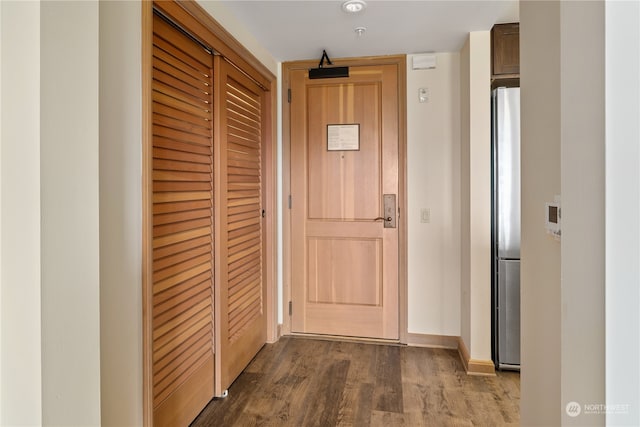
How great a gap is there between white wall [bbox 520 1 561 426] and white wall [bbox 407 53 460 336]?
1.48 metres

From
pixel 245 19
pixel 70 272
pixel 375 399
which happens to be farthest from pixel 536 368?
pixel 245 19

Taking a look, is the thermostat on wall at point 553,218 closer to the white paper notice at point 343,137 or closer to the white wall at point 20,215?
the white wall at point 20,215

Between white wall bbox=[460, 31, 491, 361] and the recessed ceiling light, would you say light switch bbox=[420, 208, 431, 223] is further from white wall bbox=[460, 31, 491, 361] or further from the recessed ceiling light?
the recessed ceiling light

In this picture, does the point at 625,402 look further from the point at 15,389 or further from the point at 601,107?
the point at 15,389

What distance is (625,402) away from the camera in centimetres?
56

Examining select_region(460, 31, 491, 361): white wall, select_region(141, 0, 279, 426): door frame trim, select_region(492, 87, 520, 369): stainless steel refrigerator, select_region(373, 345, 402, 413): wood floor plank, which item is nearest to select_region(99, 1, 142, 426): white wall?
select_region(141, 0, 279, 426): door frame trim

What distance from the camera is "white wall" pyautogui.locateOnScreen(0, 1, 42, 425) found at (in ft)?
2.28

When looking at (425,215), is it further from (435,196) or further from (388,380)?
(388,380)

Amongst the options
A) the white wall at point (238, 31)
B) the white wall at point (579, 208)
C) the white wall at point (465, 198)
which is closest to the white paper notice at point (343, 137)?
the white wall at point (238, 31)

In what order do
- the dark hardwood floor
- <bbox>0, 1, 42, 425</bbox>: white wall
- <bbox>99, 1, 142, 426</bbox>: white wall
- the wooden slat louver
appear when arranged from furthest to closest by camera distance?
the wooden slat louver
the dark hardwood floor
<bbox>99, 1, 142, 426</bbox>: white wall
<bbox>0, 1, 42, 425</bbox>: white wall

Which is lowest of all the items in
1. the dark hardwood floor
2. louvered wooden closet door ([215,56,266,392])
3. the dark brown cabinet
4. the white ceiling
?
the dark hardwood floor

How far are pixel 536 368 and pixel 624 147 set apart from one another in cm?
92

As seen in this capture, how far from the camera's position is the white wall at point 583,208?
0.60 metres

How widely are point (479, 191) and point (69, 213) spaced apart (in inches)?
90.7
